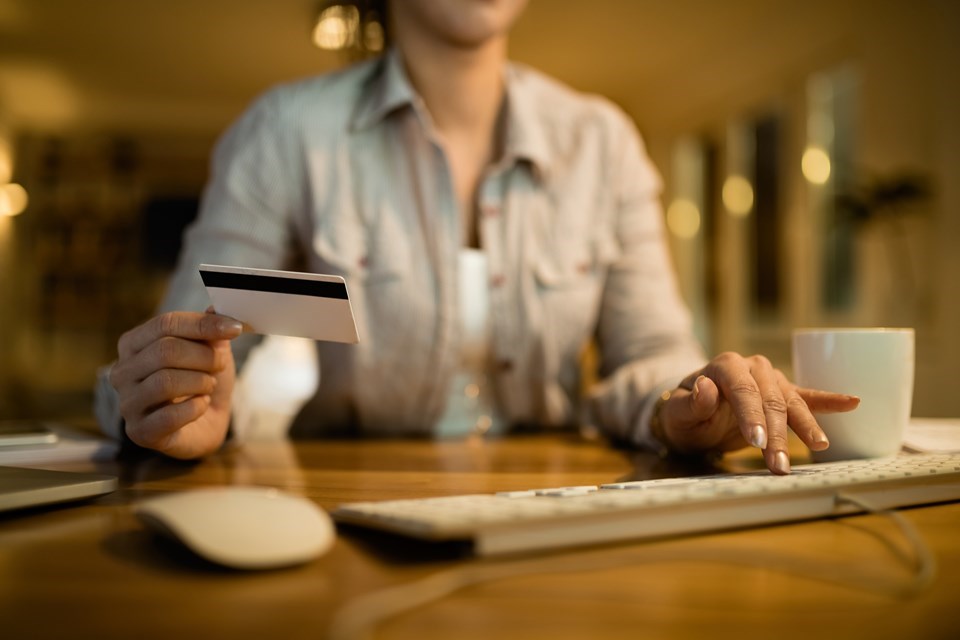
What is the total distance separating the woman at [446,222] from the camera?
1.17 m

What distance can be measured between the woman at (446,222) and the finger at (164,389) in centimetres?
30

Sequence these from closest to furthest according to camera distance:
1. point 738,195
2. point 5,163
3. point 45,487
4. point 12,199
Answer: point 45,487, point 738,195, point 5,163, point 12,199

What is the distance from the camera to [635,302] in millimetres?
1260

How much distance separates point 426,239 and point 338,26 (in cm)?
215

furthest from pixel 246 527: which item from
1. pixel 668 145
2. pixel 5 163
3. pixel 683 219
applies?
pixel 5 163

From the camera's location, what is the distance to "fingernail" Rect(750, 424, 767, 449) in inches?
24.9

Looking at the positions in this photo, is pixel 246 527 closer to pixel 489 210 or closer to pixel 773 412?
pixel 773 412

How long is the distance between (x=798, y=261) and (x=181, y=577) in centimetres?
530

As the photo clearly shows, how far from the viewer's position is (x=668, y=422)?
0.82 m

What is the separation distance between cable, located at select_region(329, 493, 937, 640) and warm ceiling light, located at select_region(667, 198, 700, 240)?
6.74m

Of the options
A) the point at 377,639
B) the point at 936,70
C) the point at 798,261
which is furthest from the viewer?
the point at 798,261

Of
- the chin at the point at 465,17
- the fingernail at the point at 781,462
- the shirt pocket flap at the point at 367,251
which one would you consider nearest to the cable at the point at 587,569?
the fingernail at the point at 781,462

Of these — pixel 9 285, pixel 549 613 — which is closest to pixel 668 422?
pixel 549 613

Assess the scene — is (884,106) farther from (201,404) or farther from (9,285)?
(9,285)
